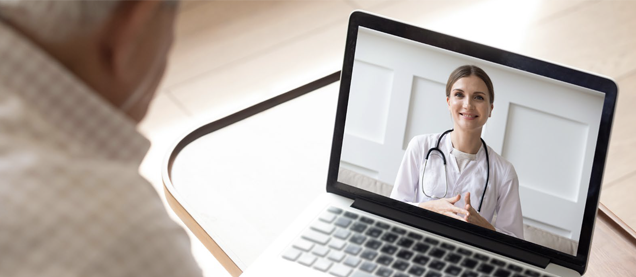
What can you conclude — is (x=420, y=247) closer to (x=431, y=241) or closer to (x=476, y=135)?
(x=431, y=241)

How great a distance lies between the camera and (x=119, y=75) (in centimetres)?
41

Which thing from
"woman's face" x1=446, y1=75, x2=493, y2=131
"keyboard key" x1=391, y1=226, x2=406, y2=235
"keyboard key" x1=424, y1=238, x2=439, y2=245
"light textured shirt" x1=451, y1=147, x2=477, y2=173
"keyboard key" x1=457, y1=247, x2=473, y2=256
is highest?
"woman's face" x1=446, y1=75, x2=493, y2=131

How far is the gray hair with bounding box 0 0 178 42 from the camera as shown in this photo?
36 cm

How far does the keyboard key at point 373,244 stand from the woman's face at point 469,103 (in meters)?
0.17

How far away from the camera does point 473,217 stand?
2.74 ft

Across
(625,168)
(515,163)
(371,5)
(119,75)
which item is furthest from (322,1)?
(119,75)

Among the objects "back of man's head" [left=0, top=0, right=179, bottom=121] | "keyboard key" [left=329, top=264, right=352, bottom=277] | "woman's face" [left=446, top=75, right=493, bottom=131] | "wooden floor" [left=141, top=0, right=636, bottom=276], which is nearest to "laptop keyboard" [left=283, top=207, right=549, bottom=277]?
"keyboard key" [left=329, top=264, right=352, bottom=277]

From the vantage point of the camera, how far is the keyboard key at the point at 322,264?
82cm

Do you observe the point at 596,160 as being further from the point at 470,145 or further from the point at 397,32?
the point at 397,32

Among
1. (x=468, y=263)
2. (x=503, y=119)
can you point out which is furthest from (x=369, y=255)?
(x=503, y=119)

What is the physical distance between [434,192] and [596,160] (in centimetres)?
19

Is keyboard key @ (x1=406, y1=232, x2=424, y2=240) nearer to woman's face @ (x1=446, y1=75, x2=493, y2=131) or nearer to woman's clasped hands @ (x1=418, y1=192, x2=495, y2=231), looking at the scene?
woman's clasped hands @ (x1=418, y1=192, x2=495, y2=231)

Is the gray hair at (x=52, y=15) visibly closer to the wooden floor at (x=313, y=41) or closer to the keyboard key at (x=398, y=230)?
the keyboard key at (x=398, y=230)

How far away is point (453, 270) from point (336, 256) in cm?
14
